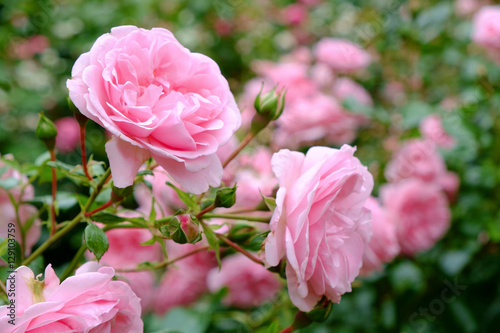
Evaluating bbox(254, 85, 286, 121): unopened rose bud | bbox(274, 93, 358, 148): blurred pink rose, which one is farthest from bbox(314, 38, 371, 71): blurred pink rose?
bbox(254, 85, 286, 121): unopened rose bud

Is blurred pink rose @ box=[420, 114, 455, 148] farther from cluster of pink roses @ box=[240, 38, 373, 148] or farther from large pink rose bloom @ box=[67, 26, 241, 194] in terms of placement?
large pink rose bloom @ box=[67, 26, 241, 194]

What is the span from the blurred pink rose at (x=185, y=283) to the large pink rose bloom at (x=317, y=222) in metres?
0.62

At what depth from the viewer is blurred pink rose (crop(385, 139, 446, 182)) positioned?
1.40 m

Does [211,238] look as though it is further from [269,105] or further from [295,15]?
[295,15]

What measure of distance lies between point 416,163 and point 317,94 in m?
0.38

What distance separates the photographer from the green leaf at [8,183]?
661 millimetres

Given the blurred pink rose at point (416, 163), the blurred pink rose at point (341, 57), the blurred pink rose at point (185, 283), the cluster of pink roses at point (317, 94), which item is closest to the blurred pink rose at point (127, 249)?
the blurred pink rose at point (185, 283)

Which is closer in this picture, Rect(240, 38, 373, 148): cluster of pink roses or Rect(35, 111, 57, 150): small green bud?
Rect(35, 111, 57, 150): small green bud

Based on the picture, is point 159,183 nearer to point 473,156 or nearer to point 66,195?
point 66,195

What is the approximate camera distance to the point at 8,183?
0.67 m

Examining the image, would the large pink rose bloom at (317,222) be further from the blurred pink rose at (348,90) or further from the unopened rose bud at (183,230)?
the blurred pink rose at (348,90)

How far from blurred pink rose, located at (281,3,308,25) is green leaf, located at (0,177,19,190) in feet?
6.12

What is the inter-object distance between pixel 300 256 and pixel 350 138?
1.01 metres

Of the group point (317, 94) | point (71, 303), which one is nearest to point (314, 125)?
point (317, 94)
